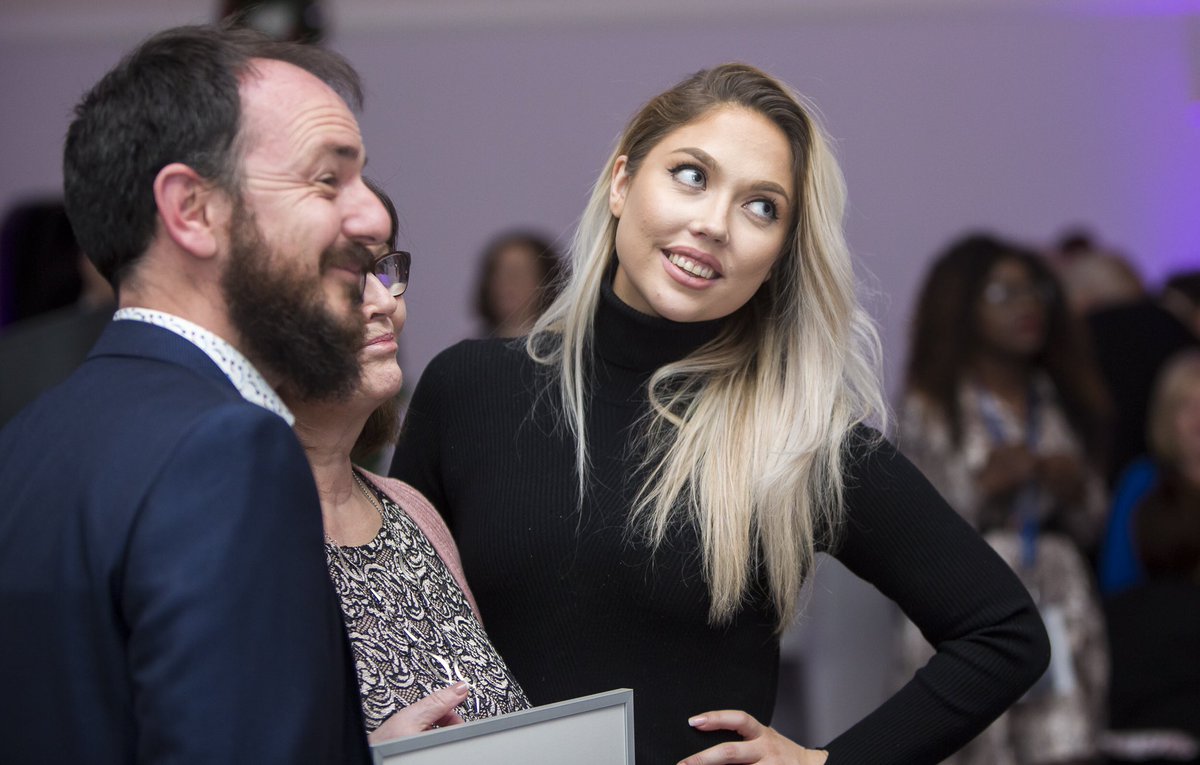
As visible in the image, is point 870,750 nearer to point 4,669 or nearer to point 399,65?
point 4,669

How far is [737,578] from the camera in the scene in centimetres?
185

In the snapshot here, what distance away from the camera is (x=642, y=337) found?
201 cm

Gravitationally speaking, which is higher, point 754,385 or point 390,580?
point 754,385

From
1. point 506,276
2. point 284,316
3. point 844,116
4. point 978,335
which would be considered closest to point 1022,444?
point 978,335

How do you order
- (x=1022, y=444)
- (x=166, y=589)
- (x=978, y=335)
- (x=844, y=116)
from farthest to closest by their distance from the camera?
(x=844, y=116)
(x=978, y=335)
(x=1022, y=444)
(x=166, y=589)

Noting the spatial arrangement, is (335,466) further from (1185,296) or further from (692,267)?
(1185,296)

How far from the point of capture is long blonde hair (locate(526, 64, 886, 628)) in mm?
1886

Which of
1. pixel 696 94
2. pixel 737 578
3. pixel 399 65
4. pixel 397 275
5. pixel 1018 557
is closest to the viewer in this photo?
pixel 397 275

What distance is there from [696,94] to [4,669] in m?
1.26

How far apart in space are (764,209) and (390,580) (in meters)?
0.76

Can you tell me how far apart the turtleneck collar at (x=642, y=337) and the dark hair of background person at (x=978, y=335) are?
201 cm

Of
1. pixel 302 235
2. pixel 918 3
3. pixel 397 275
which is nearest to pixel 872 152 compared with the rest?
pixel 918 3

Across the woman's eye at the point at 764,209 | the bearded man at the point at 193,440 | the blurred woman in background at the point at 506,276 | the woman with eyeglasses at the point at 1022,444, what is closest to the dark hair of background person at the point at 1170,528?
the woman with eyeglasses at the point at 1022,444

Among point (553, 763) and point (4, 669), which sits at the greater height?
point (4, 669)
